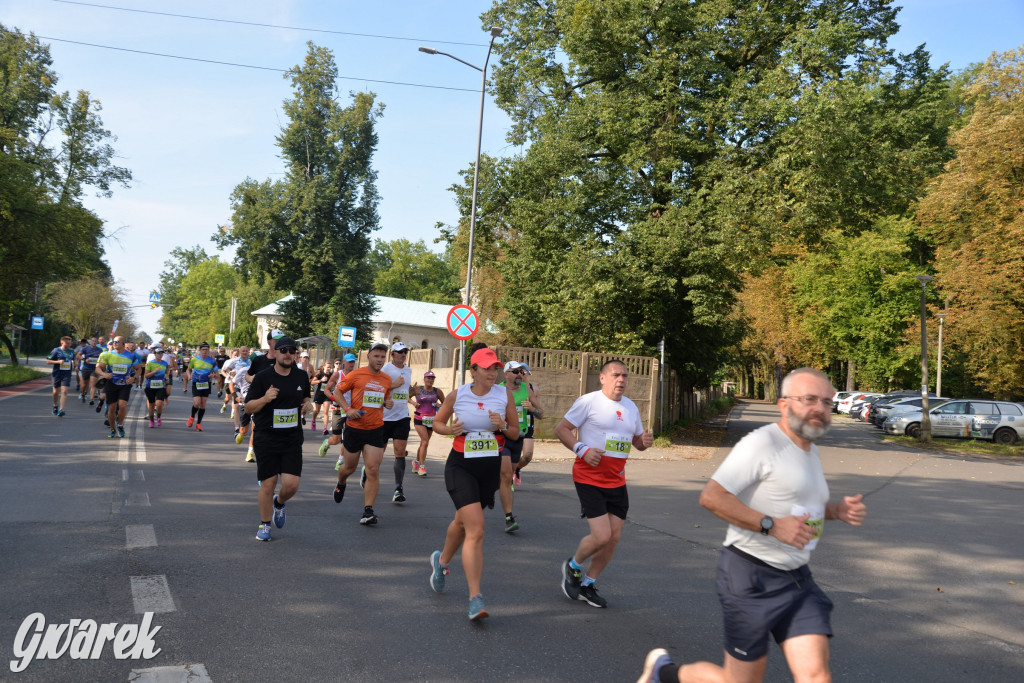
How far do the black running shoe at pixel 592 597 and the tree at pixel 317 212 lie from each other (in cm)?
4998

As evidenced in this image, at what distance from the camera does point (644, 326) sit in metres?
23.0

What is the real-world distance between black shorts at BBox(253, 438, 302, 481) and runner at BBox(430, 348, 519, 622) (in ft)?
7.25

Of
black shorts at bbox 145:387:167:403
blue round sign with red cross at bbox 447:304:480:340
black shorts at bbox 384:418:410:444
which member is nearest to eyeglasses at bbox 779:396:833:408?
black shorts at bbox 384:418:410:444

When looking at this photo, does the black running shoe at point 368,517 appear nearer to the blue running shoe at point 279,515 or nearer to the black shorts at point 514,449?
the blue running shoe at point 279,515

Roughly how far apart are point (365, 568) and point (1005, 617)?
5.24m

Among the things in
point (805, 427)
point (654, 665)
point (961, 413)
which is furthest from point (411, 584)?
point (961, 413)

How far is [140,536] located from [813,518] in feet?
20.2

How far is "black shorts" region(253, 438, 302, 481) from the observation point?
7.63m

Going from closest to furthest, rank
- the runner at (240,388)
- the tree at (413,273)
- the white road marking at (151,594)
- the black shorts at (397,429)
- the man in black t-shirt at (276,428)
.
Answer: the white road marking at (151,594)
the man in black t-shirt at (276,428)
the black shorts at (397,429)
the runner at (240,388)
the tree at (413,273)

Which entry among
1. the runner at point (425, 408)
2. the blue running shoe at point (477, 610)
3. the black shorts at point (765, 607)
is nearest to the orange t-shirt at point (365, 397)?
the runner at point (425, 408)

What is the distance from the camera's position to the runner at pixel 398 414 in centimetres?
1016

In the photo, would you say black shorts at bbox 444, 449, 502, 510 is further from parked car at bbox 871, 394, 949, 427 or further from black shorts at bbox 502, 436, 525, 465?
parked car at bbox 871, 394, 949, 427

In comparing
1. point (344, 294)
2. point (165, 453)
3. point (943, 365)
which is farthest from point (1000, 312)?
point (344, 294)

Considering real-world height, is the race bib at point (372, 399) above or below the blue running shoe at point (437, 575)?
above
